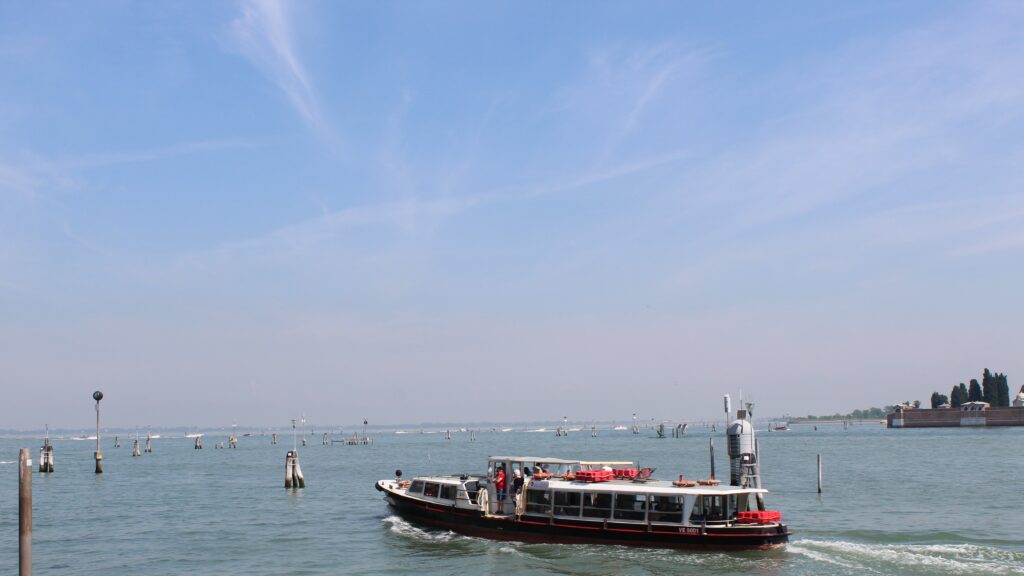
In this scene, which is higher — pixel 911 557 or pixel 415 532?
pixel 911 557

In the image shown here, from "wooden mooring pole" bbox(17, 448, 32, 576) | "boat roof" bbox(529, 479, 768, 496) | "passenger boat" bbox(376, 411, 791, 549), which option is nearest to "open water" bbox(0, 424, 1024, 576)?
"passenger boat" bbox(376, 411, 791, 549)

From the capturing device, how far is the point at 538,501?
123 feet

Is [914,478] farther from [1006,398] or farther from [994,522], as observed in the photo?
[1006,398]

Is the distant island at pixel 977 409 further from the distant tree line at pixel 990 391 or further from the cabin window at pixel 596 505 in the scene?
the cabin window at pixel 596 505

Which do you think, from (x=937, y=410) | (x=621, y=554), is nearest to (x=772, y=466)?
(x=621, y=554)

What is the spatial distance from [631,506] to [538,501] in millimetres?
4300

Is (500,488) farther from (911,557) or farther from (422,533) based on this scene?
(911,557)

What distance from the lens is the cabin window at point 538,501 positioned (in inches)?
1463

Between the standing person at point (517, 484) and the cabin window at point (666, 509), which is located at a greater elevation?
the standing person at point (517, 484)

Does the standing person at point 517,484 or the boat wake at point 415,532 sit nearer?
the standing person at point 517,484

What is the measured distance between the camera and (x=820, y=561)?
32188 millimetres

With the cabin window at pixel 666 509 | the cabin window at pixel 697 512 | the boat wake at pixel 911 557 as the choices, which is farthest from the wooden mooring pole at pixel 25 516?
the boat wake at pixel 911 557

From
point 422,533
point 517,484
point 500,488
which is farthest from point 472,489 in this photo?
point 422,533

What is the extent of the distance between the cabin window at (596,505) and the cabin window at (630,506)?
0.39 meters
